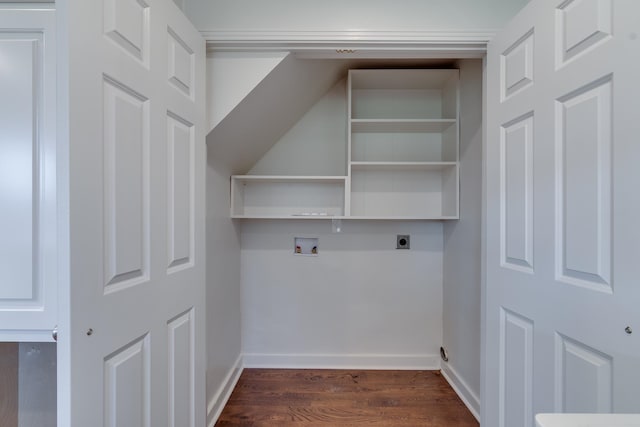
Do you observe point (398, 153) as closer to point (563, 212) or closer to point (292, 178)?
point (292, 178)

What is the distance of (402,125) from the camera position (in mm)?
2154

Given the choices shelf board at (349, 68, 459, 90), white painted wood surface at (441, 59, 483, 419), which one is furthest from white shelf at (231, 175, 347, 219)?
white painted wood surface at (441, 59, 483, 419)

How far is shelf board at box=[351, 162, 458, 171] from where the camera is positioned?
2.06 metres

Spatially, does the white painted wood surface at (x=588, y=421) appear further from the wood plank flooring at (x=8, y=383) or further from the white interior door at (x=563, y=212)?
the wood plank flooring at (x=8, y=383)

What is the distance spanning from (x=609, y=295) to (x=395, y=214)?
151 cm

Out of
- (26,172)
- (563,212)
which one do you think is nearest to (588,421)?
(563,212)

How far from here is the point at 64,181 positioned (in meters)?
0.71

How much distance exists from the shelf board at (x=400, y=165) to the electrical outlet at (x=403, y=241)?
1.73 ft

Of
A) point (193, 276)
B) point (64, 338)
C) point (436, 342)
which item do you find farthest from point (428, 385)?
point (64, 338)

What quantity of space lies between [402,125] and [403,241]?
2.89 ft

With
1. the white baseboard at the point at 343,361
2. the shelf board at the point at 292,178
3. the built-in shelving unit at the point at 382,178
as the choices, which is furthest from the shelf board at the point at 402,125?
the white baseboard at the point at 343,361

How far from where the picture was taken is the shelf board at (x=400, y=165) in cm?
206

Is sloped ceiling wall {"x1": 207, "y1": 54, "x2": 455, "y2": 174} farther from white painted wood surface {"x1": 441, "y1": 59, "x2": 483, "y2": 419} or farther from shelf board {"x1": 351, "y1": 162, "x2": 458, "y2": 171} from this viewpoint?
shelf board {"x1": 351, "y1": 162, "x2": 458, "y2": 171}

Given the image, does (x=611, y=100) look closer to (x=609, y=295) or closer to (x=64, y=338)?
(x=609, y=295)
